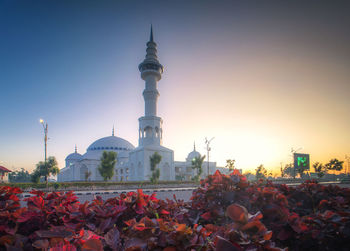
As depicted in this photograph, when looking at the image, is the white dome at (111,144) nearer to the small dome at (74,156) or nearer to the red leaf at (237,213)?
the small dome at (74,156)

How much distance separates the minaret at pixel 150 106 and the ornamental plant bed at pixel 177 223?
3491cm

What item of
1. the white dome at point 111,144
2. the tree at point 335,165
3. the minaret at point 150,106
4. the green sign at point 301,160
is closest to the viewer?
the green sign at point 301,160

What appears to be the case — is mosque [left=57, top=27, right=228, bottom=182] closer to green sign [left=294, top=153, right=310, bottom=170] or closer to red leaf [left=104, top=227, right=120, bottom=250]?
green sign [left=294, top=153, right=310, bottom=170]

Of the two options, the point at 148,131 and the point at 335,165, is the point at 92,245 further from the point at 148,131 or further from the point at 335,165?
the point at 335,165

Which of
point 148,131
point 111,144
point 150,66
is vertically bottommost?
point 111,144

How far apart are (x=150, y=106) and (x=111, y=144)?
25.7 meters

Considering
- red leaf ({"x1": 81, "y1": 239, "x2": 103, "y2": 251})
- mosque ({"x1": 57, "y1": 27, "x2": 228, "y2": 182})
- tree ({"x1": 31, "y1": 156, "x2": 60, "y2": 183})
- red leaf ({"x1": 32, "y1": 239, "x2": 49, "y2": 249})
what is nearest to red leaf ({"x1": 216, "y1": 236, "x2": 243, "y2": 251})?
red leaf ({"x1": 81, "y1": 239, "x2": 103, "y2": 251})

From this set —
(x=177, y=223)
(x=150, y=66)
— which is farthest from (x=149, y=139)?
(x=177, y=223)

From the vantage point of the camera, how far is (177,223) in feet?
4.80

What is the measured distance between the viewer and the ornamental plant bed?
0.98m

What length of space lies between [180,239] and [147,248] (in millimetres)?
186

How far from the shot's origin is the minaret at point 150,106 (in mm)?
37562

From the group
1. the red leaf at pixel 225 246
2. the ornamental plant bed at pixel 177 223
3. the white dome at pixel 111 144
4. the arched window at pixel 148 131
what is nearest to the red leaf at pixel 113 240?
the ornamental plant bed at pixel 177 223

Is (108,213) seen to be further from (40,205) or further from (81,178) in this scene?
(81,178)
